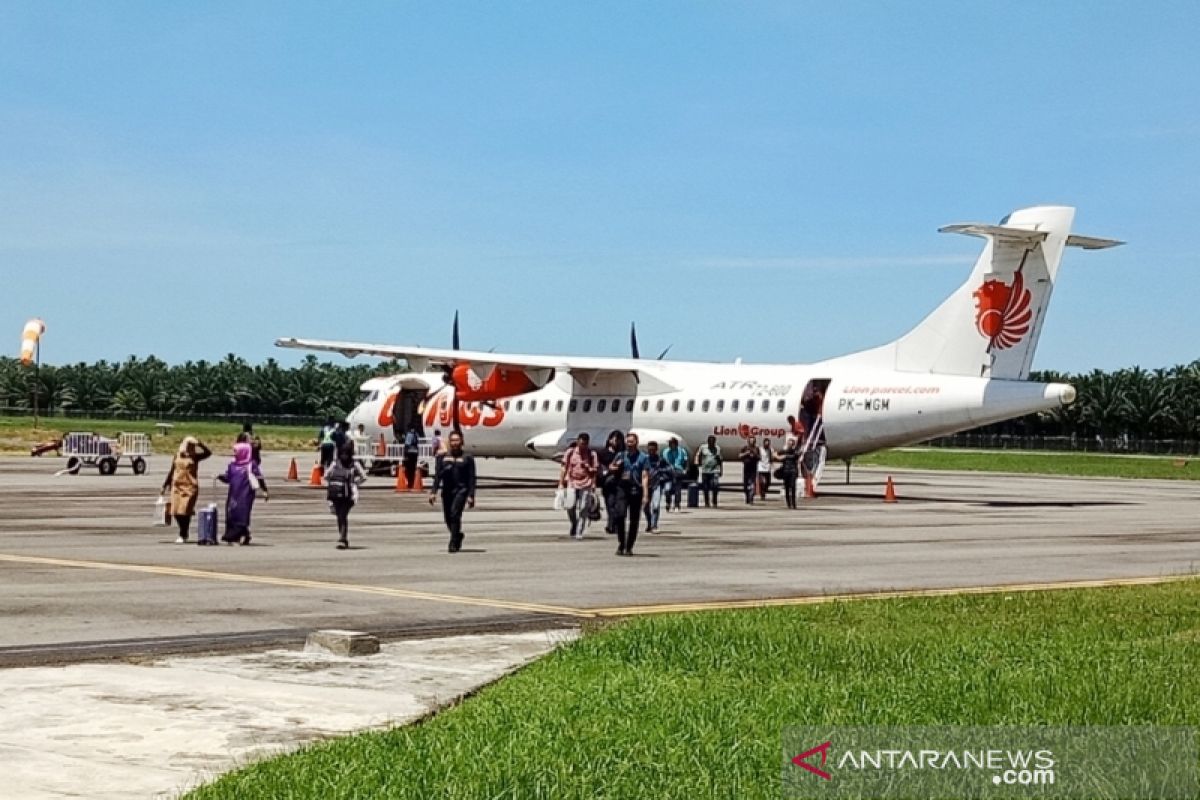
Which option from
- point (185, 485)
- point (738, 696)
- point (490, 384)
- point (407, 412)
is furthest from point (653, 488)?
point (407, 412)

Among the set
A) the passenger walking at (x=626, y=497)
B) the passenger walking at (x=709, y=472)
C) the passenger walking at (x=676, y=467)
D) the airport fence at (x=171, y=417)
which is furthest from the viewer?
the airport fence at (x=171, y=417)

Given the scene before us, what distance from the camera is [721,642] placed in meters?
13.3

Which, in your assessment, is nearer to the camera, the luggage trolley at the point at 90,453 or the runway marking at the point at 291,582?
the runway marking at the point at 291,582

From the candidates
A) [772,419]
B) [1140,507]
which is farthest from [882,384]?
[1140,507]

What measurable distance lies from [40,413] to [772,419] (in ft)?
340

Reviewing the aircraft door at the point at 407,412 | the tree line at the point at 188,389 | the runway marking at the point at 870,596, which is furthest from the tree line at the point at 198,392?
the runway marking at the point at 870,596

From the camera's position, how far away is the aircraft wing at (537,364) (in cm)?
4553

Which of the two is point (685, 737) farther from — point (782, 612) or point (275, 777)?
point (782, 612)

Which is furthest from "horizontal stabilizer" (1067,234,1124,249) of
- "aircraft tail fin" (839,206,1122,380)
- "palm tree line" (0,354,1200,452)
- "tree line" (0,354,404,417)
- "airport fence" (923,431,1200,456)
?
"tree line" (0,354,404,417)

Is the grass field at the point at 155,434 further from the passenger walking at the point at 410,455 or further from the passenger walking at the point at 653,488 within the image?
the passenger walking at the point at 653,488

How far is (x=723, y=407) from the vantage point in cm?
4306

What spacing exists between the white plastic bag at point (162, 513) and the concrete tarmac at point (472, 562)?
22 cm

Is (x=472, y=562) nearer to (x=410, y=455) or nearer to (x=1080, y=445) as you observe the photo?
(x=410, y=455)

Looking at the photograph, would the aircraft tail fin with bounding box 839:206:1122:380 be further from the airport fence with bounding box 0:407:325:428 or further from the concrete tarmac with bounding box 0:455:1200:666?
the airport fence with bounding box 0:407:325:428
